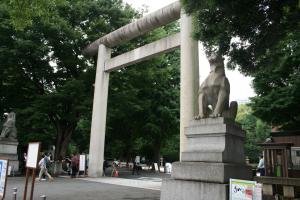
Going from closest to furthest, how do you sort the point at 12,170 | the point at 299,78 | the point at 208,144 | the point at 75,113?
1. the point at 208,144
2. the point at 299,78
3. the point at 12,170
4. the point at 75,113

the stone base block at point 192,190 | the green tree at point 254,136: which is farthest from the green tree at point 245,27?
the green tree at point 254,136

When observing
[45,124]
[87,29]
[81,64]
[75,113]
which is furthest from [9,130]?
[87,29]

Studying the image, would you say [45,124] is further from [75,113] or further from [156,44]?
[156,44]

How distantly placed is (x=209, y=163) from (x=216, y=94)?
207cm

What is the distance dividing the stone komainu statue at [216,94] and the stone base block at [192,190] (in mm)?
1902

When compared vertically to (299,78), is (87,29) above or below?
above

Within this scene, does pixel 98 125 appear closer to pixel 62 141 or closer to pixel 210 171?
pixel 62 141

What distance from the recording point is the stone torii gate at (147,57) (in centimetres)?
1398

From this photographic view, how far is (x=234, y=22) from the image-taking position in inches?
323

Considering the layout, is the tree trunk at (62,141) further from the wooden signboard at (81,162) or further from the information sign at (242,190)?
the information sign at (242,190)

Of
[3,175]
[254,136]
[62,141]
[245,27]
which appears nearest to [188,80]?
[245,27]

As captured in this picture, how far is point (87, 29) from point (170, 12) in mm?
7615

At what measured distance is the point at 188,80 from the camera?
46.2 feet

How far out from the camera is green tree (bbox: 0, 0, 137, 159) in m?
19.3
